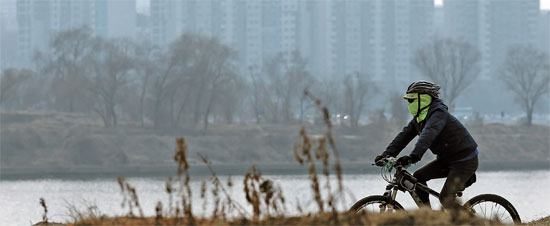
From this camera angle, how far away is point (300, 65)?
11669 cm

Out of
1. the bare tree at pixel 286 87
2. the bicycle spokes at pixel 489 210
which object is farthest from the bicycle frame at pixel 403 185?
the bare tree at pixel 286 87

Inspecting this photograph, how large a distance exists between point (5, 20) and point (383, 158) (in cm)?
19938

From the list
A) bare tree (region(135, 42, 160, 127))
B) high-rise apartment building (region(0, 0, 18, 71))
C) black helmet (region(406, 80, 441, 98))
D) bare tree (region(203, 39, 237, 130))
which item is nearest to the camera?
black helmet (region(406, 80, 441, 98))

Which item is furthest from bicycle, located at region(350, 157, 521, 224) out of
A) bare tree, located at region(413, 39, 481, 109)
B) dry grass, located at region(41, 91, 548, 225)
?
bare tree, located at region(413, 39, 481, 109)

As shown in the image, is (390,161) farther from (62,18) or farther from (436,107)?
(62,18)

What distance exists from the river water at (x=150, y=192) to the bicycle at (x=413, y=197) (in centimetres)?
1909

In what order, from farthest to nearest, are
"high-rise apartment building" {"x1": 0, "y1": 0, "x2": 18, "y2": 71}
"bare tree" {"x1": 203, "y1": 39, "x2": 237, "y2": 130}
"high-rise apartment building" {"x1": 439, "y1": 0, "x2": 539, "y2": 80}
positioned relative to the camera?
"high-rise apartment building" {"x1": 439, "y1": 0, "x2": 539, "y2": 80}
"high-rise apartment building" {"x1": 0, "y1": 0, "x2": 18, "y2": 71}
"bare tree" {"x1": 203, "y1": 39, "x2": 237, "y2": 130}

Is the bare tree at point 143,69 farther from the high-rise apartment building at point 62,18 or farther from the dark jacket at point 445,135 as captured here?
the high-rise apartment building at point 62,18

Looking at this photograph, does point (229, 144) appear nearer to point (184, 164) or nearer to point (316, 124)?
point (316, 124)

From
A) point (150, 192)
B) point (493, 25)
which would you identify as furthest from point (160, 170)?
point (493, 25)

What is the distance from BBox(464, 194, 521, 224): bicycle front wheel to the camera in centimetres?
798

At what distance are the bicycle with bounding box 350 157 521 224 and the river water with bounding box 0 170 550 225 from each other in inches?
752

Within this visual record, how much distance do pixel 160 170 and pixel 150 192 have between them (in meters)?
26.6

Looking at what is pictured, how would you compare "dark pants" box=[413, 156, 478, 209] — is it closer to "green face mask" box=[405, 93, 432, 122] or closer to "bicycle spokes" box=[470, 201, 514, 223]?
"bicycle spokes" box=[470, 201, 514, 223]
